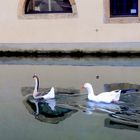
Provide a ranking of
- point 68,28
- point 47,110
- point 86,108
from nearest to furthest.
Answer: point 86,108, point 47,110, point 68,28

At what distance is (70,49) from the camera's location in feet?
49.4

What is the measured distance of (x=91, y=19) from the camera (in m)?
15.1

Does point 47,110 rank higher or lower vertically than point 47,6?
lower

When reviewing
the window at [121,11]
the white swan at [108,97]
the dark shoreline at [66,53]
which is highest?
the window at [121,11]

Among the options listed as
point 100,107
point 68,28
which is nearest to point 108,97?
point 100,107

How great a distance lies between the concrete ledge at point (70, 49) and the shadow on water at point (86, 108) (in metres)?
4.56

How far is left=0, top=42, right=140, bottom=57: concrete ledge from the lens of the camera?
14.6 meters

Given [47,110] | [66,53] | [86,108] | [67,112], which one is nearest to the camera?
[67,112]

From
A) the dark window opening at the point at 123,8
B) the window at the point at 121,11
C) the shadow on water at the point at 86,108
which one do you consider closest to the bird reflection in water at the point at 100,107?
the shadow on water at the point at 86,108

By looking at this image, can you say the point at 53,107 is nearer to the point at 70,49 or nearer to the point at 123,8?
the point at 70,49

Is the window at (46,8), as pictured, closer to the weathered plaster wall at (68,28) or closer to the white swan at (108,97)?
the weathered plaster wall at (68,28)

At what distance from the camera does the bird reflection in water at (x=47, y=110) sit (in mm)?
8711

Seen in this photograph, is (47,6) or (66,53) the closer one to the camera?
(66,53)

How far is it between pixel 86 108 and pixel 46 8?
7391 millimetres
